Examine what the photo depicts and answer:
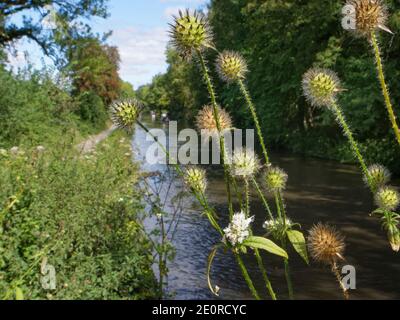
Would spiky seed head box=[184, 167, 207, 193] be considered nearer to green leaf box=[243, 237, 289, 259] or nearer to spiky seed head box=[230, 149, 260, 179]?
spiky seed head box=[230, 149, 260, 179]

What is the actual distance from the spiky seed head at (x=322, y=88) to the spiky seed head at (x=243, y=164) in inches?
14.1

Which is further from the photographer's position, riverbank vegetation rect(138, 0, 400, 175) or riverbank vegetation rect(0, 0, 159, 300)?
riverbank vegetation rect(138, 0, 400, 175)

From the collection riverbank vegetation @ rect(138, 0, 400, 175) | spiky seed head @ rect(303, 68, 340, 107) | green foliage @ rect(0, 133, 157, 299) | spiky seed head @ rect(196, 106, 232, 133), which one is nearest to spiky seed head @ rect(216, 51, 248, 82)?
spiky seed head @ rect(196, 106, 232, 133)

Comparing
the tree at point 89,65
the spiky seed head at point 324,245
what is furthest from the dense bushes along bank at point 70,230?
the tree at point 89,65

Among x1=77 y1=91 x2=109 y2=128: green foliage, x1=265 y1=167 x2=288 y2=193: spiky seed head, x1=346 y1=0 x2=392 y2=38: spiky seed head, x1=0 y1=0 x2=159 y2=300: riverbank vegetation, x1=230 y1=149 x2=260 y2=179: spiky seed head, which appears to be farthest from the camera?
x1=77 y1=91 x2=109 y2=128: green foliage

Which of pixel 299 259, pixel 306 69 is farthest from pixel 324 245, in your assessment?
pixel 306 69

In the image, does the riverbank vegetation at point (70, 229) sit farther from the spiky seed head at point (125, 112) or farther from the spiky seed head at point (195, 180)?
the spiky seed head at point (195, 180)

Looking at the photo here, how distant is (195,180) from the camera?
2422mm

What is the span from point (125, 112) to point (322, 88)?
860 mm

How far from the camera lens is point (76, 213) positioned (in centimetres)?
561

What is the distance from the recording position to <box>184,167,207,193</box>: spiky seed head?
2393 millimetres

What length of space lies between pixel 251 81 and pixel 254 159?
33056 mm

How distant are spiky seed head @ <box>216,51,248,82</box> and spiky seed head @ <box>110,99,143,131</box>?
0.40m
